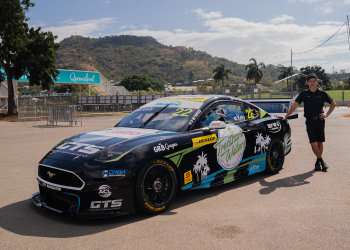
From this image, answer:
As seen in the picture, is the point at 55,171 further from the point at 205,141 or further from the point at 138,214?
the point at 205,141

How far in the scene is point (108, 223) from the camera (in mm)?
3791

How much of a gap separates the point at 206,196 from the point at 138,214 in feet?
4.00

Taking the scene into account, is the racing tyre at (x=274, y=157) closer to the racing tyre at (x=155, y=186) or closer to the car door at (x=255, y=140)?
the car door at (x=255, y=140)

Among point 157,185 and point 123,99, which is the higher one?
point 123,99

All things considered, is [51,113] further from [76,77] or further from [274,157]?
[76,77]

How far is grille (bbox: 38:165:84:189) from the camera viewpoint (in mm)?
3604

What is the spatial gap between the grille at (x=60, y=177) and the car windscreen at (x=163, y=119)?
A: 1496 mm

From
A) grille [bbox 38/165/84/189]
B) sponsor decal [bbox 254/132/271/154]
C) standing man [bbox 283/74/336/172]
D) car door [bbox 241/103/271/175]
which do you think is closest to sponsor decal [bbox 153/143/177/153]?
grille [bbox 38/165/84/189]

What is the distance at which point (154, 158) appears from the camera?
3984 mm

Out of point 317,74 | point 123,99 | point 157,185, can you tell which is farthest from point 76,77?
point 317,74

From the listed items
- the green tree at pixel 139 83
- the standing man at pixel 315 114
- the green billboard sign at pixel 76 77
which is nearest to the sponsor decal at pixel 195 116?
the standing man at pixel 315 114

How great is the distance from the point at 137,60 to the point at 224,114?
16285cm

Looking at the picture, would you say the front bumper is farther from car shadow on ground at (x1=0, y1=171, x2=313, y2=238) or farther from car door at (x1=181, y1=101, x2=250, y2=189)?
car door at (x1=181, y1=101, x2=250, y2=189)

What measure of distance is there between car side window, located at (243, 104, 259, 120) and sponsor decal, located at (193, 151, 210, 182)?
1509 millimetres
